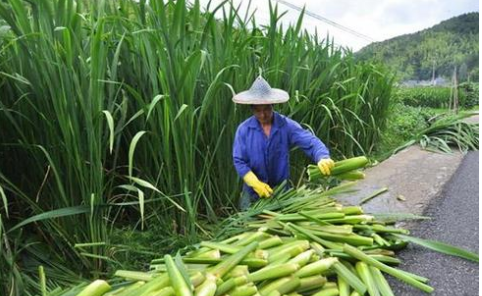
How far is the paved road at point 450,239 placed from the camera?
67.3 inches

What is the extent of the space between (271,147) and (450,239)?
0.99 m

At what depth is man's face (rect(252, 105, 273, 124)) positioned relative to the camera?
2.40 m

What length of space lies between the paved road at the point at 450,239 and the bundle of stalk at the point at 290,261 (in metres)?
0.07

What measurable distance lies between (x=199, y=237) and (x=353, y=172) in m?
0.78

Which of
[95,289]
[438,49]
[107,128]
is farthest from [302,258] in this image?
[438,49]

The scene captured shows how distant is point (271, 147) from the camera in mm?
2533

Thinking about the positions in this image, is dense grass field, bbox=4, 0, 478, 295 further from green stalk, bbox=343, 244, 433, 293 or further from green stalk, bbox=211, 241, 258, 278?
green stalk, bbox=343, 244, 433, 293

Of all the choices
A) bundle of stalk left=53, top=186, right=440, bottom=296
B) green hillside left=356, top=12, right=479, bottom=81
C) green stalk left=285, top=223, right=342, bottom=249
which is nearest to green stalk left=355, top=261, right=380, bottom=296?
bundle of stalk left=53, top=186, right=440, bottom=296

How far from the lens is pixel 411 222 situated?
2404mm

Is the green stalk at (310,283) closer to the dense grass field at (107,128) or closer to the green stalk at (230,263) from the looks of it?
the green stalk at (230,263)

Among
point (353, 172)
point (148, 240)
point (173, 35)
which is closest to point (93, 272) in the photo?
point (148, 240)

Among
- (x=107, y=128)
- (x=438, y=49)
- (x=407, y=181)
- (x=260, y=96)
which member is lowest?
(x=407, y=181)

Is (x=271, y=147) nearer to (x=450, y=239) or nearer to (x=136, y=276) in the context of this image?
(x=450, y=239)

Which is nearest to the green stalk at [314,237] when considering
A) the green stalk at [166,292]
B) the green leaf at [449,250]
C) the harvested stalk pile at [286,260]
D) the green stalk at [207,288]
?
the harvested stalk pile at [286,260]
